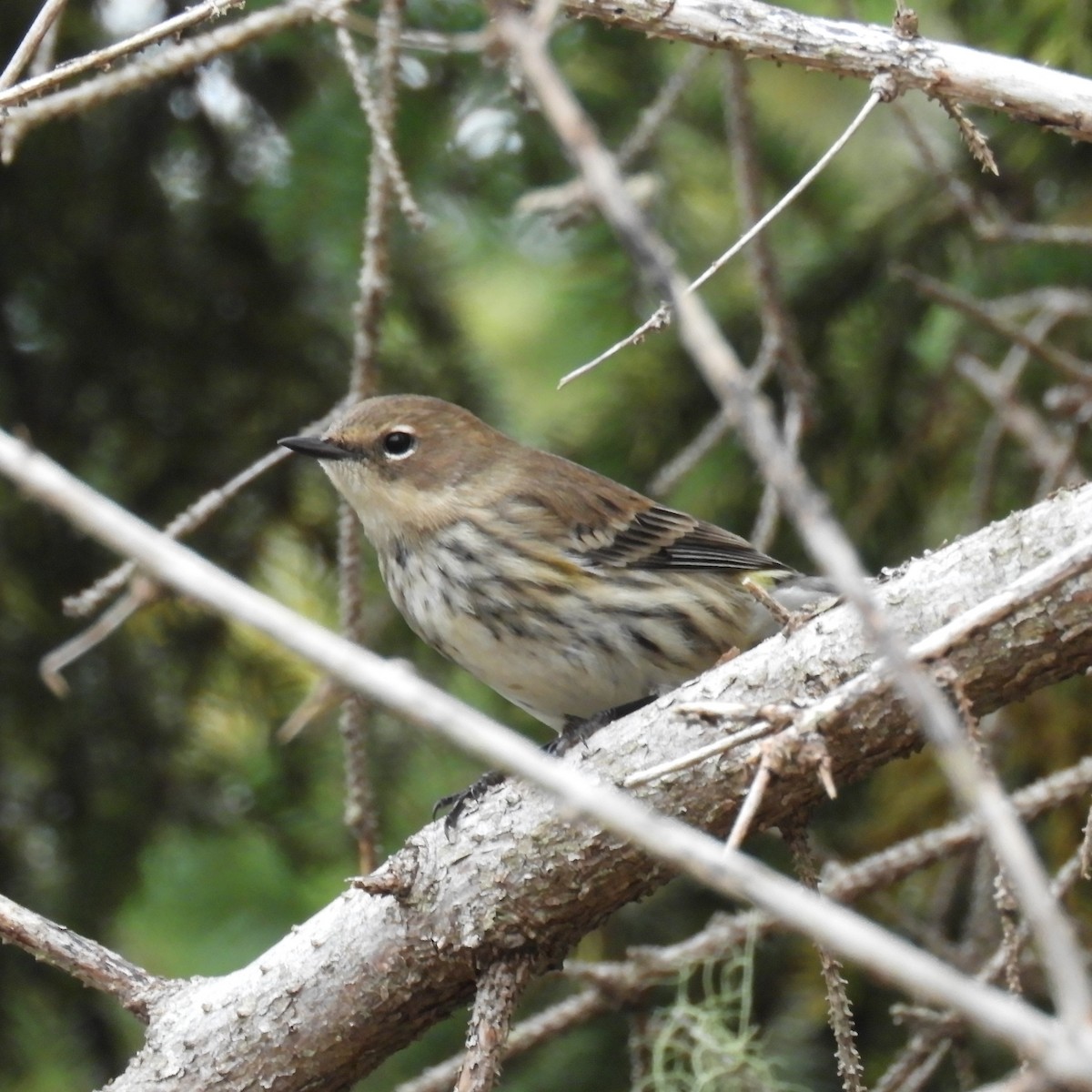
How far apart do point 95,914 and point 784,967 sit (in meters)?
1.96

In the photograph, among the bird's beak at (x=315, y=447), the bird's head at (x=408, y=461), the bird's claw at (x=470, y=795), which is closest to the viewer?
the bird's claw at (x=470, y=795)

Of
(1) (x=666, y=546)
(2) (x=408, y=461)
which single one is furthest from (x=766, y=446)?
(2) (x=408, y=461)

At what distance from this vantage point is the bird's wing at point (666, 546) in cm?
421

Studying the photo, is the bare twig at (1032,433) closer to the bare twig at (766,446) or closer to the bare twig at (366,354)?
the bare twig at (366,354)

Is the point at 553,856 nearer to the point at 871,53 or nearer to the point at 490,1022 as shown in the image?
the point at 490,1022

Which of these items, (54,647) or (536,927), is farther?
(54,647)

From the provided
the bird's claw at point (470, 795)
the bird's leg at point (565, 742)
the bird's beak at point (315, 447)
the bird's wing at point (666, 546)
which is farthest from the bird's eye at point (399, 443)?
the bird's claw at point (470, 795)

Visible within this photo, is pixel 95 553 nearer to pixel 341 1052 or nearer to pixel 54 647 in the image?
pixel 54 647

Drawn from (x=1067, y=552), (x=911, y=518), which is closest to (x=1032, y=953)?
(x=911, y=518)

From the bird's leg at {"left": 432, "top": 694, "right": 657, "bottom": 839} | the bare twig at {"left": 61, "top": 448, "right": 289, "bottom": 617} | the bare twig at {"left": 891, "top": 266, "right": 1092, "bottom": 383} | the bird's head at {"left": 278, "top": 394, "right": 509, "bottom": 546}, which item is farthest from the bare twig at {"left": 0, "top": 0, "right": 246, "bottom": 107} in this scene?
the bare twig at {"left": 891, "top": 266, "right": 1092, "bottom": 383}

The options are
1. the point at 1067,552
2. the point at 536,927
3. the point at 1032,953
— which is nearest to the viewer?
the point at 1067,552

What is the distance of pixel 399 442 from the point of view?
4.42 metres

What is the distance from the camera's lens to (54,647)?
4.25 m

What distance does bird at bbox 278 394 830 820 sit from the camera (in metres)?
3.92
